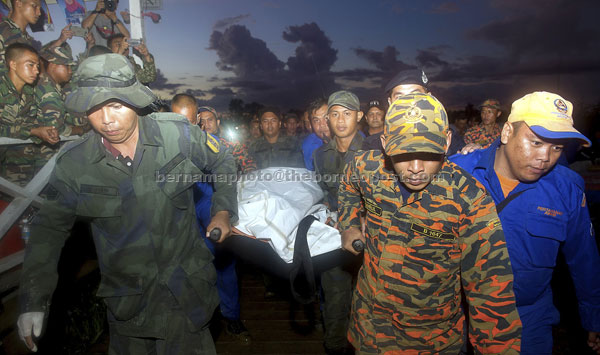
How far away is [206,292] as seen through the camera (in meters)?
2.12

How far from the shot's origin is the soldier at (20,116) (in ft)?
10.2

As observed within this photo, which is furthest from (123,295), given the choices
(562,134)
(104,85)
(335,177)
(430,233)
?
(562,134)

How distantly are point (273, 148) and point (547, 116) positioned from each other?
4112 millimetres

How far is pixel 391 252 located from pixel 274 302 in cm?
291

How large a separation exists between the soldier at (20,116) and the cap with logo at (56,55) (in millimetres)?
1289

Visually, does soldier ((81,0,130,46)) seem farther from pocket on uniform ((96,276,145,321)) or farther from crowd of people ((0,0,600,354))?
pocket on uniform ((96,276,145,321))

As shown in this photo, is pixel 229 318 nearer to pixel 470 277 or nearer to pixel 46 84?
pixel 470 277

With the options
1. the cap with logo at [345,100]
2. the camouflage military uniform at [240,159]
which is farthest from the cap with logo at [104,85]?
the camouflage military uniform at [240,159]

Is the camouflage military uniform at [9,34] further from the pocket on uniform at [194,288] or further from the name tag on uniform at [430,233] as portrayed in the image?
the name tag on uniform at [430,233]

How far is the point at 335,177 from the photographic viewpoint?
3.03 m

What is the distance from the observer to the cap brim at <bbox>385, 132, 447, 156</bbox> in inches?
57.4

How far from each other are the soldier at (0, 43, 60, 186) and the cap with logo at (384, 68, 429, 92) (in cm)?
343

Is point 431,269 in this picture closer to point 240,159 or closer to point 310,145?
point 310,145

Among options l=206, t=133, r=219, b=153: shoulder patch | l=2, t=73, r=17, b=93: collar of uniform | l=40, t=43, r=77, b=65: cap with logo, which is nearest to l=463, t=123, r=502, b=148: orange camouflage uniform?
l=206, t=133, r=219, b=153: shoulder patch
